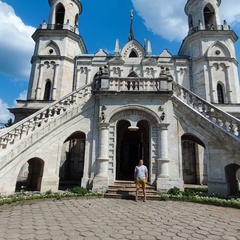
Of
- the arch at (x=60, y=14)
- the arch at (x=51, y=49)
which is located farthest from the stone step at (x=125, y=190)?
the arch at (x=60, y=14)

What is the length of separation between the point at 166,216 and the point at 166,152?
16.8 feet

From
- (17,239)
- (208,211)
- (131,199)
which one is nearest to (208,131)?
(208,211)

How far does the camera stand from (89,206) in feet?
27.6

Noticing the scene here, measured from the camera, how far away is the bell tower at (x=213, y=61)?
2342 centimetres

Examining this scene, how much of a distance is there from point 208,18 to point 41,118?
2689 cm

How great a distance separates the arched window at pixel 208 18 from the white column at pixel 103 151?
875 inches

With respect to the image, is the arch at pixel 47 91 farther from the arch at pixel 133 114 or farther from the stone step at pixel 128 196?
the stone step at pixel 128 196

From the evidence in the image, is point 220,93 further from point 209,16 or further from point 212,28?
point 209,16

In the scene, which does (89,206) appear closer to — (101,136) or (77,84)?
(101,136)

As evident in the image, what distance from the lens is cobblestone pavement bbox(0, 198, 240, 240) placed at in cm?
516

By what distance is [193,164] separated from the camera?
19.8 metres

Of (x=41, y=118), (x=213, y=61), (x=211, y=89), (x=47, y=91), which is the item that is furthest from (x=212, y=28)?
(x=41, y=118)

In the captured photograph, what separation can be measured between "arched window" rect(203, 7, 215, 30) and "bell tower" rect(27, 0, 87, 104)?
1659cm

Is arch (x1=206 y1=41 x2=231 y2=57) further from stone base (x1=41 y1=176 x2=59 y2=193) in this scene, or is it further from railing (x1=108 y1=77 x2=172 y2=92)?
stone base (x1=41 y1=176 x2=59 y2=193)
